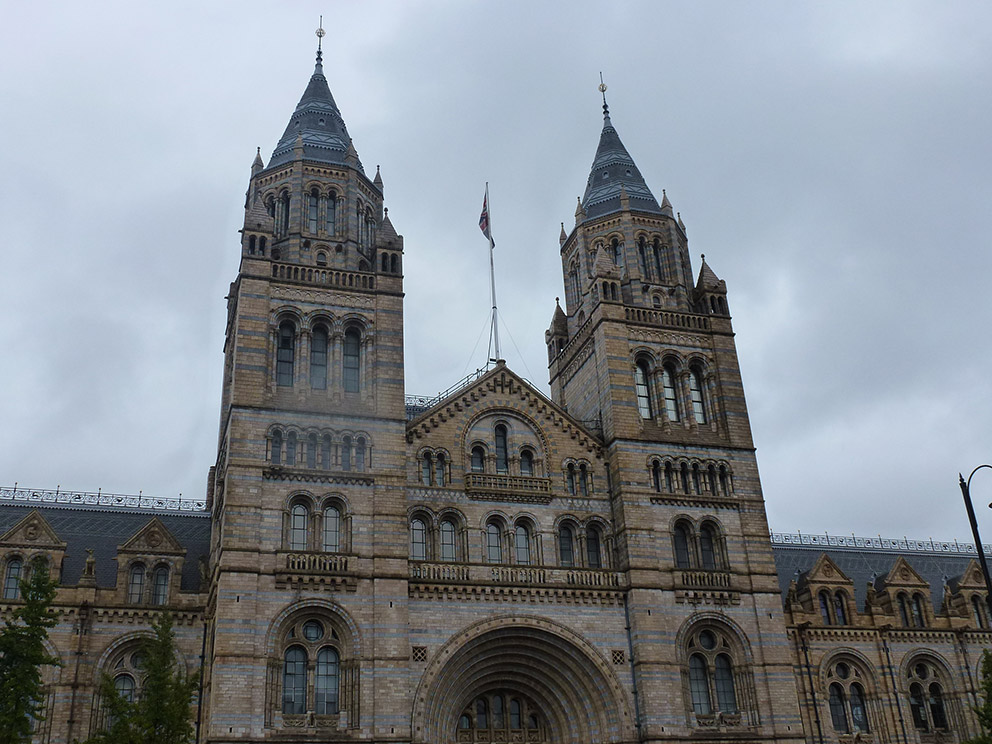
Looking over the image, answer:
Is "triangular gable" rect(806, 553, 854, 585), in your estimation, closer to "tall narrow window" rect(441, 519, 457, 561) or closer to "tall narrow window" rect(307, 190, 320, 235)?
"tall narrow window" rect(441, 519, 457, 561)

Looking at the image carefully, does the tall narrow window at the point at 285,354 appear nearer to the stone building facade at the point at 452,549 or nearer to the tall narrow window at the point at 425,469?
the stone building facade at the point at 452,549

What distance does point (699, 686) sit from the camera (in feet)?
140

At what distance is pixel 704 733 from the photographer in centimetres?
4125

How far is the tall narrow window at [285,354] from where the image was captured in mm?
43219

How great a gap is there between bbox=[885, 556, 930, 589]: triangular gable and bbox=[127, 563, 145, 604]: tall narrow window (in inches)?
1473

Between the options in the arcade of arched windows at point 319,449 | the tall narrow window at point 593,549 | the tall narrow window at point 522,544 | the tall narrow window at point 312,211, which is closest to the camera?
the arcade of arched windows at point 319,449

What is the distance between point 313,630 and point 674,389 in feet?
68.6

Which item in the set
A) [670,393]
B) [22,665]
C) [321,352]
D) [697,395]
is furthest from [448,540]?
[22,665]

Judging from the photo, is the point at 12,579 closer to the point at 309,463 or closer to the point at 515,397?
the point at 309,463

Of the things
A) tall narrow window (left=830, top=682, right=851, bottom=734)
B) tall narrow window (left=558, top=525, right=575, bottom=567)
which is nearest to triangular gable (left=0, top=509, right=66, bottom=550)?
tall narrow window (left=558, top=525, right=575, bottom=567)

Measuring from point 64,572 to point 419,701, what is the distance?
54.8ft

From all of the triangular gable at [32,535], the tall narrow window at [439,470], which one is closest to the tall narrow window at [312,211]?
the tall narrow window at [439,470]

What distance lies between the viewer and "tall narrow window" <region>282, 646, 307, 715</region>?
123 feet

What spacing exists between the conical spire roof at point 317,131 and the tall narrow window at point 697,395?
1954 cm
